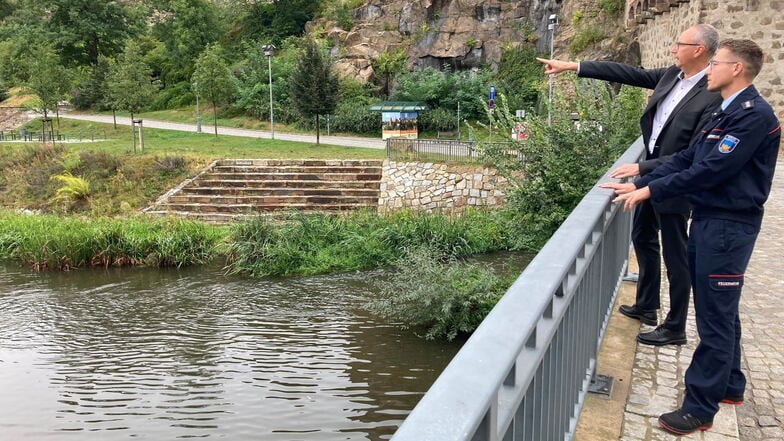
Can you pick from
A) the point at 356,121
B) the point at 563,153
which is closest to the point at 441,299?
the point at 563,153

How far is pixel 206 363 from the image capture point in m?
10.8

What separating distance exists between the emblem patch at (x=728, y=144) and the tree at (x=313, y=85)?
26.7 m

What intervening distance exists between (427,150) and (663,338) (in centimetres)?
1999

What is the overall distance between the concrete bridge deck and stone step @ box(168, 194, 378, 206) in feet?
57.8

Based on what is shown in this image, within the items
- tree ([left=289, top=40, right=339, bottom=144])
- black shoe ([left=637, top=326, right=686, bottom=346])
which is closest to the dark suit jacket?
black shoe ([left=637, top=326, right=686, bottom=346])

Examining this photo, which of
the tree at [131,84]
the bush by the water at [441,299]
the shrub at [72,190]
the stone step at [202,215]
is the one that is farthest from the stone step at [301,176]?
the bush by the water at [441,299]

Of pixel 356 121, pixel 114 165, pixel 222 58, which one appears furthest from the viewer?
pixel 222 58

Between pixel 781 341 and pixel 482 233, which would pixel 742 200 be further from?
pixel 482 233

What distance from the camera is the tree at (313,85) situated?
2883cm

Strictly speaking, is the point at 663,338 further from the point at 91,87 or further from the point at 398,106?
the point at 91,87

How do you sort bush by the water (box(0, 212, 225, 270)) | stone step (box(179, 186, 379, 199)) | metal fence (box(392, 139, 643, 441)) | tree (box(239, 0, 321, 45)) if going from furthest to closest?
tree (box(239, 0, 321, 45)) → stone step (box(179, 186, 379, 199)) → bush by the water (box(0, 212, 225, 270)) → metal fence (box(392, 139, 643, 441))

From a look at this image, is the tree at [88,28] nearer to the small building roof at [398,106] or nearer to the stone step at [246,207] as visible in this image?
the small building roof at [398,106]

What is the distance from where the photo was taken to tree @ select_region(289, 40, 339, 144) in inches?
1135

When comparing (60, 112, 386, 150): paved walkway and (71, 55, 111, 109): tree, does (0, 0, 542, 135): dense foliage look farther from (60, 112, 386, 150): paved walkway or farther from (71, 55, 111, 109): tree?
(60, 112, 386, 150): paved walkway
